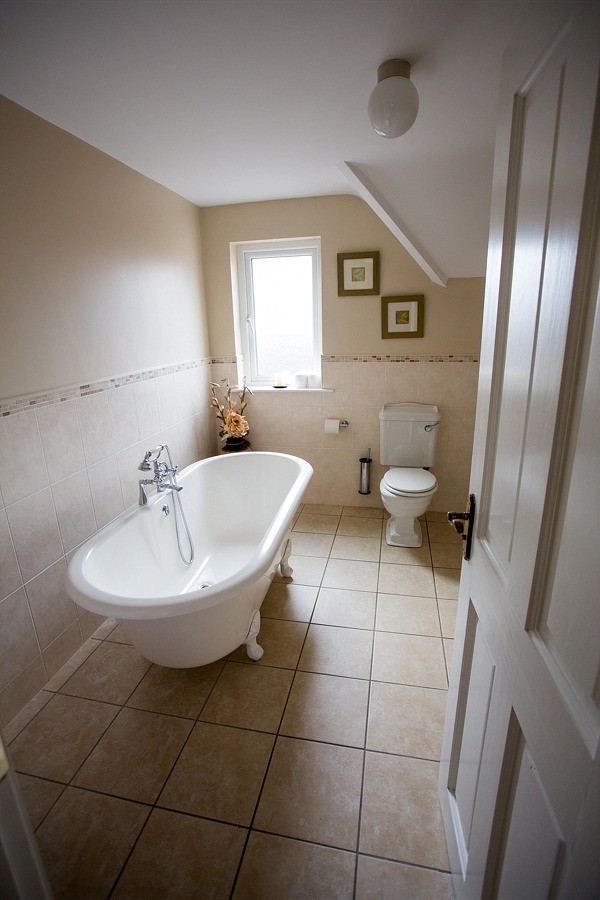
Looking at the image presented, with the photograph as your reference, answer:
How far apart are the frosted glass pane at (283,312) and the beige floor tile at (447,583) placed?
74.2 inches

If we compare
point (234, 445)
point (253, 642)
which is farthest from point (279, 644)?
point (234, 445)

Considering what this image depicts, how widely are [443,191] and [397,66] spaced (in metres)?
0.92

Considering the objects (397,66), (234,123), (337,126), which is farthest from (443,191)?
(234,123)

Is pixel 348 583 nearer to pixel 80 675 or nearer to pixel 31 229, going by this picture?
pixel 80 675

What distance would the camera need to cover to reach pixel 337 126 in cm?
196

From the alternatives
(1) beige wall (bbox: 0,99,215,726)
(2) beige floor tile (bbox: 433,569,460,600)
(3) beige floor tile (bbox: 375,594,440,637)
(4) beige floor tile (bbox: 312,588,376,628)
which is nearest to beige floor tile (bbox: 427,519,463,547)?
(2) beige floor tile (bbox: 433,569,460,600)

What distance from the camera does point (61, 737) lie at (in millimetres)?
1668

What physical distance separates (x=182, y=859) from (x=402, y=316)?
3082 millimetres

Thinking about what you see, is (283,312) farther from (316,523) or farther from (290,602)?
(290,602)

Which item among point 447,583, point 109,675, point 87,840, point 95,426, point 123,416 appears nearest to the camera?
point 87,840

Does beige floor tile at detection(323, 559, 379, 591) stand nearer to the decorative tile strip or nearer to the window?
the decorative tile strip

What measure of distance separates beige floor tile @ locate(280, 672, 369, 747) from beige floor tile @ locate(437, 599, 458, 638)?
557mm

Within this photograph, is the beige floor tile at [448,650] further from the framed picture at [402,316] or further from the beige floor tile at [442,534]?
the framed picture at [402,316]

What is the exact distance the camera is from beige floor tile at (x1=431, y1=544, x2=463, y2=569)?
2783 mm
